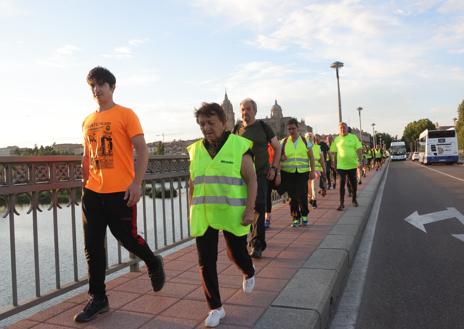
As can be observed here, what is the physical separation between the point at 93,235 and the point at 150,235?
2.69 m

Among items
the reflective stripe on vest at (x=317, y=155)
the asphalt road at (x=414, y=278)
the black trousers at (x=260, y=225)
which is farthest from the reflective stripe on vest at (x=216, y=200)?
the reflective stripe on vest at (x=317, y=155)

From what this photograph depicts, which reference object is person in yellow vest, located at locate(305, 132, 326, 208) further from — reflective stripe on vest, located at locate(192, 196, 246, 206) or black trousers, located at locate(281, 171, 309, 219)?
reflective stripe on vest, located at locate(192, 196, 246, 206)

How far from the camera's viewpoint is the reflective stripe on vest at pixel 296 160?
24.5 ft

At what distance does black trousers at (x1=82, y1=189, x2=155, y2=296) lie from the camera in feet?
11.6

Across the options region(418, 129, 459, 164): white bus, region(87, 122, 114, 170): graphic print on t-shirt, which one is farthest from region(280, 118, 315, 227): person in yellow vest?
region(418, 129, 459, 164): white bus

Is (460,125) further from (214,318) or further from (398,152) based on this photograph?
(214,318)

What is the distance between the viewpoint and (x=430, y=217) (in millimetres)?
9086

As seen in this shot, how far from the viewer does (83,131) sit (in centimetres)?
367

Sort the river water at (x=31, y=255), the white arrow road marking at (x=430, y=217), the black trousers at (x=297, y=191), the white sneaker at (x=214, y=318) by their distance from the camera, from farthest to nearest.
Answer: the white arrow road marking at (x=430, y=217), the black trousers at (x=297, y=191), the river water at (x=31, y=255), the white sneaker at (x=214, y=318)

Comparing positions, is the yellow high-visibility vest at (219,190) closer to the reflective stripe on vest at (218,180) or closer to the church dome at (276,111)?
the reflective stripe on vest at (218,180)

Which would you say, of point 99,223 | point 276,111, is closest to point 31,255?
point 99,223

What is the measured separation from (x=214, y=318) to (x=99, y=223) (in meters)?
1.15

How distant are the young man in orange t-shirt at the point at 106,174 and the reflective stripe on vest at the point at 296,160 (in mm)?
4196

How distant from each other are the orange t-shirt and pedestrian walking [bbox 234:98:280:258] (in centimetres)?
206
